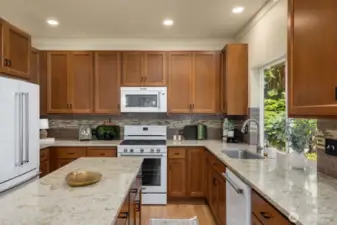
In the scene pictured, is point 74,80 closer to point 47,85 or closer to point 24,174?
point 47,85

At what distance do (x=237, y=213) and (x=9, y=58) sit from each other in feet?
8.46

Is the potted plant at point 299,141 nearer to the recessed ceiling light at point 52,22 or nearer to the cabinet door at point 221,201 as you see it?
the cabinet door at point 221,201

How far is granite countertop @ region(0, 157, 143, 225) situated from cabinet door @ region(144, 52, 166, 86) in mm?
2660

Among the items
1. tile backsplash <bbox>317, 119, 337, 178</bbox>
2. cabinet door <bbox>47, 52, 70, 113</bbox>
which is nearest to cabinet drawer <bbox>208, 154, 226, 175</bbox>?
tile backsplash <bbox>317, 119, 337, 178</bbox>

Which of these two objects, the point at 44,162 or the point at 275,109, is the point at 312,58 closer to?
the point at 275,109

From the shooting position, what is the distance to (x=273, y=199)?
60.7 inches

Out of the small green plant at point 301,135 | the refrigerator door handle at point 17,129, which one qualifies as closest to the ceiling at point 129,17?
the refrigerator door handle at point 17,129

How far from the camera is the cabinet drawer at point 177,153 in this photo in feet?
14.3

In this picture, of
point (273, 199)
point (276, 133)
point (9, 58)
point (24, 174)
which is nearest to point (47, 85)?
point (9, 58)

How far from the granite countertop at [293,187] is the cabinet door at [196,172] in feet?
5.29

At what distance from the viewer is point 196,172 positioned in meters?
4.41

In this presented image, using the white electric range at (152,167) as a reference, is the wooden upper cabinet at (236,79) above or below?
above

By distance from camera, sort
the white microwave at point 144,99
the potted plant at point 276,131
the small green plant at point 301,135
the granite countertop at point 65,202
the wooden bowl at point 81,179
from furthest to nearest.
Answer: the white microwave at point 144,99, the potted plant at point 276,131, the small green plant at point 301,135, the wooden bowl at point 81,179, the granite countertop at point 65,202

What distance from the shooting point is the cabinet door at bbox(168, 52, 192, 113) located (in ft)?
15.5
